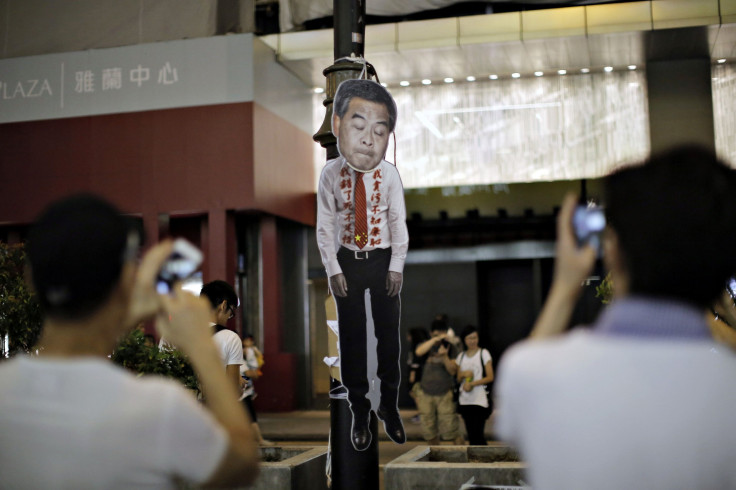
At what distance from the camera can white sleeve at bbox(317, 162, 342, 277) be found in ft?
17.5

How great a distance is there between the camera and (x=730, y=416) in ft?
4.66

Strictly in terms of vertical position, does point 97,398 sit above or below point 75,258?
below

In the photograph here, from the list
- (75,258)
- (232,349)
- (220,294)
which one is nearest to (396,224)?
(220,294)

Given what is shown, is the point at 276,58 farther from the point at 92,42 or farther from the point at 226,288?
the point at 226,288

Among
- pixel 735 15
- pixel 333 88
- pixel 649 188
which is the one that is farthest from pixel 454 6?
pixel 649 188

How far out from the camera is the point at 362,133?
5301mm

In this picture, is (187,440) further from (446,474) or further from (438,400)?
(438,400)

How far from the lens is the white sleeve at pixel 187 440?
5.01 ft

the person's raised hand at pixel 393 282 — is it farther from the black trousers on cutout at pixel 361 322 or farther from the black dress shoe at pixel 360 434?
the black dress shoe at pixel 360 434

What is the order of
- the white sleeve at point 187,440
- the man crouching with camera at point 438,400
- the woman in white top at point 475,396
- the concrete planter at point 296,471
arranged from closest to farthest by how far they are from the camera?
1. the white sleeve at point 187,440
2. the concrete planter at point 296,471
3. the woman in white top at point 475,396
4. the man crouching with camera at point 438,400

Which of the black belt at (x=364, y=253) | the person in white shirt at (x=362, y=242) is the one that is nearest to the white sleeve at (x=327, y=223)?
the person in white shirt at (x=362, y=242)

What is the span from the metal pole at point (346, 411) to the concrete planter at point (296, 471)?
0.94 ft

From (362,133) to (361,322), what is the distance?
1.22m

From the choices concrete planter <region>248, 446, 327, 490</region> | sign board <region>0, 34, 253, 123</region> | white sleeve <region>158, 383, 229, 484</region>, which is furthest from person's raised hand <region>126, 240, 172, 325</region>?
sign board <region>0, 34, 253, 123</region>
